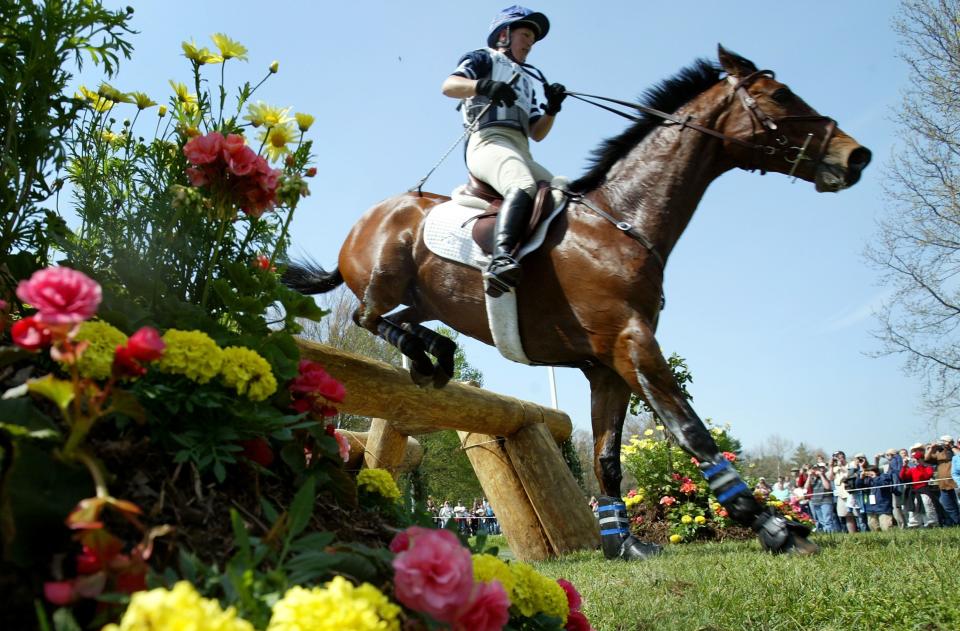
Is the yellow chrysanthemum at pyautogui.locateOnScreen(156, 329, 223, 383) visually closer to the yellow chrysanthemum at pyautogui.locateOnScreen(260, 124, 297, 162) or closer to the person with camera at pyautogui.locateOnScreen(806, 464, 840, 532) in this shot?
the yellow chrysanthemum at pyautogui.locateOnScreen(260, 124, 297, 162)

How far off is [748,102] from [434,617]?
4.38m

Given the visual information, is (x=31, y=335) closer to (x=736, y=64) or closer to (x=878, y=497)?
(x=736, y=64)

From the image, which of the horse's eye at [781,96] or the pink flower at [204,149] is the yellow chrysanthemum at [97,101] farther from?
the horse's eye at [781,96]

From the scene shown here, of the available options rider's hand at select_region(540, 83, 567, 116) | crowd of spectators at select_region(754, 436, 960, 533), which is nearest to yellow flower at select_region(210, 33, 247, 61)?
rider's hand at select_region(540, 83, 567, 116)

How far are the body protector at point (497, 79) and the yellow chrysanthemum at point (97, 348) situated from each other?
369cm

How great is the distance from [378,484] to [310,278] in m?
3.95

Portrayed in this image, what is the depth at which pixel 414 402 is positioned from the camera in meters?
5.80

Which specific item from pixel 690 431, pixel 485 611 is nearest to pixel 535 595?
pixel 485 611

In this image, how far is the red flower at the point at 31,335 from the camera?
1215 millimetres

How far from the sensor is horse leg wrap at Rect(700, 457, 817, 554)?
404 cm

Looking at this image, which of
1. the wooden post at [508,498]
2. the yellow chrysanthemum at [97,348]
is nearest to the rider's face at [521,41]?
the wooden post at [508,498]

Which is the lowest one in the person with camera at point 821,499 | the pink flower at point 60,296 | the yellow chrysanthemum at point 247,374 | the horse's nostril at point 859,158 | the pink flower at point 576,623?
the person with camera at point 821,499

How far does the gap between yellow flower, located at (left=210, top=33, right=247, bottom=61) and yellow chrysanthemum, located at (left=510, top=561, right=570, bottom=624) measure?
1.88 metres

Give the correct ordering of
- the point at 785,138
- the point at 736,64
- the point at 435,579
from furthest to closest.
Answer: the point at 736,64 → the point at 785,138 → the point at 435,579
